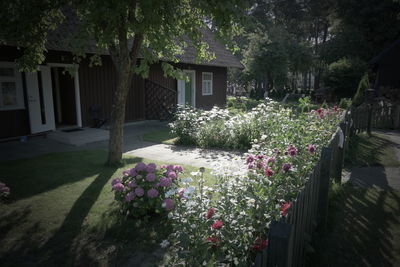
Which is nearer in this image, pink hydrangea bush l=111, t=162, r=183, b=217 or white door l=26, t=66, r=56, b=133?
pink hydrangea bush l=111, t=162, r=183, b=217

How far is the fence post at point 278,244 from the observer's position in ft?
5.84

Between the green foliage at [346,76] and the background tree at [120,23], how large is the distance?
2037 centimetres

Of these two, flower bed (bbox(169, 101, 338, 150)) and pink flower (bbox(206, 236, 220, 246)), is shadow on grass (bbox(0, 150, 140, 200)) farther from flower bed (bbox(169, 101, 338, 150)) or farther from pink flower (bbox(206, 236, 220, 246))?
pink flower (bbox(206, 236, 220, 246))

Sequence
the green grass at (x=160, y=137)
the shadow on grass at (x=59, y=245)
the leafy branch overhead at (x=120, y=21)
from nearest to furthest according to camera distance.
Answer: the shadow on grass at (x=59, y=245)
the leafy branch overhead at (x=120, y=21)
the green grass at (x=160, y=137)

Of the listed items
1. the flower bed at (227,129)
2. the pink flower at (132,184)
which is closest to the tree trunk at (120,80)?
the pink flower at (132,184)

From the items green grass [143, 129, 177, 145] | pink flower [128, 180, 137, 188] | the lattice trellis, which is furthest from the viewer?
the lattice trellis

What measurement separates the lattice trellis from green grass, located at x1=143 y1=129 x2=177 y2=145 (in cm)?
288

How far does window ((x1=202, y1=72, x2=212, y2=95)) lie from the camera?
17.9 m

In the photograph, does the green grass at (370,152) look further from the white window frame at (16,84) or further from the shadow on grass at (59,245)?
the white window frame at (16,84)

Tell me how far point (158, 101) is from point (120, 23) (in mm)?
8409

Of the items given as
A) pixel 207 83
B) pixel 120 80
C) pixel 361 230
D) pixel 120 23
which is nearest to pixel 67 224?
pixel 120 80

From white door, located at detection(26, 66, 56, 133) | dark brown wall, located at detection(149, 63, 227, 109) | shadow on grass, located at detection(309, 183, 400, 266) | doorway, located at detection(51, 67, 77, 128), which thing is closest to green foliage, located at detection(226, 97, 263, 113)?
dark brown wall, located at detection(149, 63, 227, 109)

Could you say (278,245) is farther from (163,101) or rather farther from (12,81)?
(163,101)

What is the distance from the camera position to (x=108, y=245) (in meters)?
3.43
